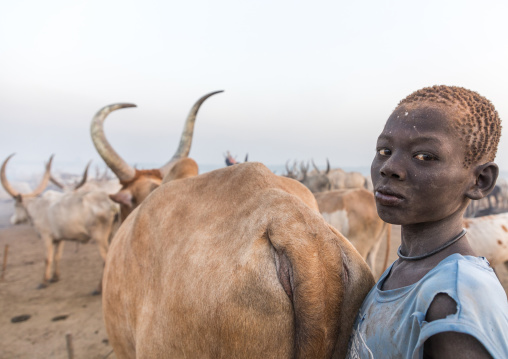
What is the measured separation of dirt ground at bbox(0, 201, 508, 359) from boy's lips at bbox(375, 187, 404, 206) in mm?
4607

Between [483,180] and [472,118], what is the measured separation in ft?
0.61

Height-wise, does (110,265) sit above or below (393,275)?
below

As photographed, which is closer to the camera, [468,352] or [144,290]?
[468,352]

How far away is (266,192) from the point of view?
149cm

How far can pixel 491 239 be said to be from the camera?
5.30 metres

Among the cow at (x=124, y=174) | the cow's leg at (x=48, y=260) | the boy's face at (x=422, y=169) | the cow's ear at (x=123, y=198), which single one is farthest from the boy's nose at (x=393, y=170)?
the cow's leg at (x=48, y=260)

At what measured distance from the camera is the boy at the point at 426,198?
31.9 inches

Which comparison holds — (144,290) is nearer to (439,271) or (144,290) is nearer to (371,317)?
(371,317)

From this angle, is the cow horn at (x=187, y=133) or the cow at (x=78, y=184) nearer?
the cow horn at (x=187, y=133)

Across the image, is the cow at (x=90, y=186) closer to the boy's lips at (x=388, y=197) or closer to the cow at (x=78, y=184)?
the cow at (x=78, y=184)

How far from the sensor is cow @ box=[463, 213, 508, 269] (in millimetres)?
5215

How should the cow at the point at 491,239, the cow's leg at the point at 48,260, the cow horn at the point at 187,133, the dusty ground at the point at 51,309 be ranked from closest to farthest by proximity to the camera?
the cow horn at the point at 187,133 → the dusty ground at the point at 51,309 → the cow at the point at 491,239 → the cow's leg at the point at 48,260

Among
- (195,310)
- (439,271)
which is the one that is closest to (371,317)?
(439,271)

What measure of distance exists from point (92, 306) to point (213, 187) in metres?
5.41
